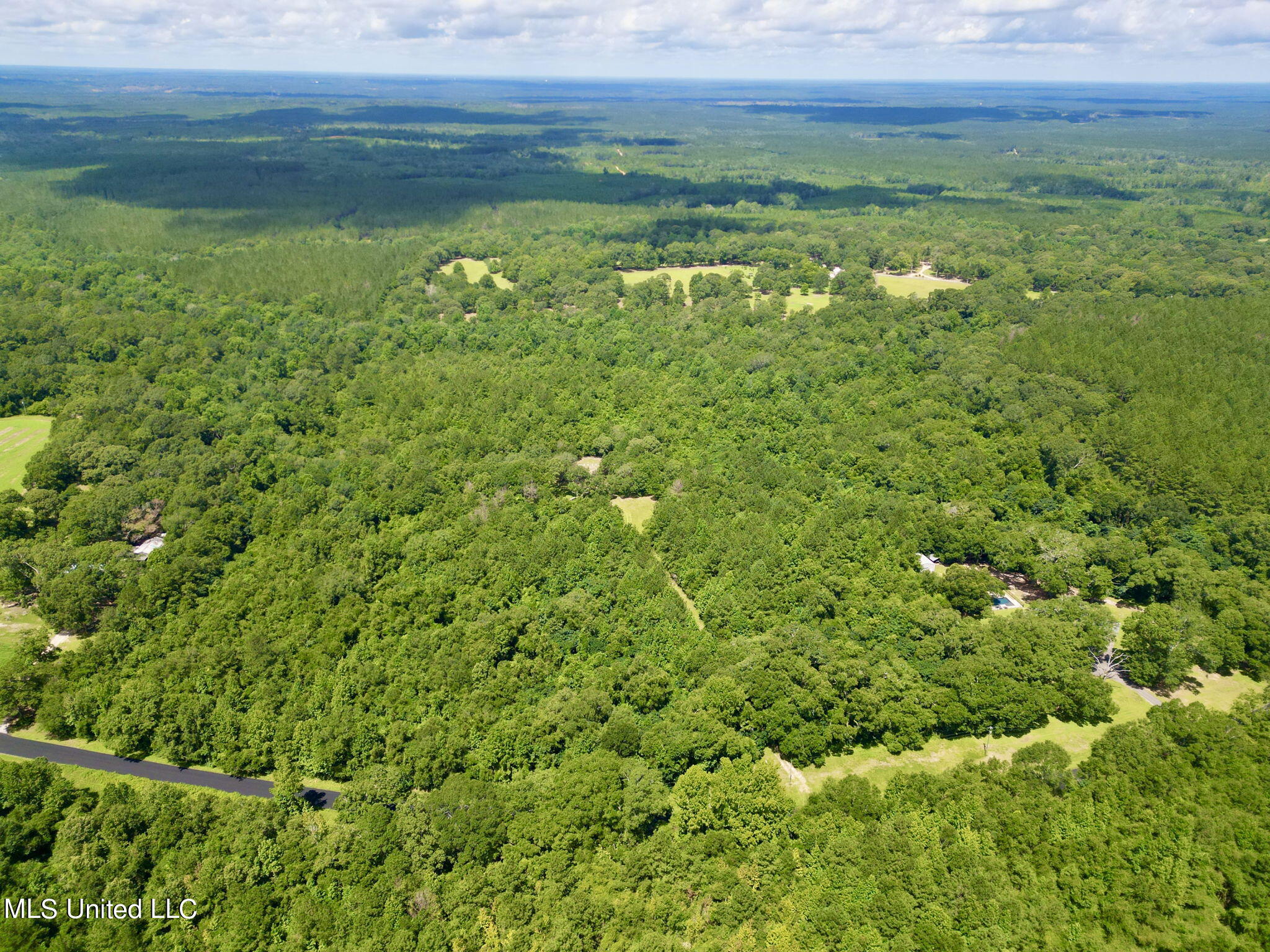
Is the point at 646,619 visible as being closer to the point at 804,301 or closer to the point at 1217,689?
the point at 1217,689

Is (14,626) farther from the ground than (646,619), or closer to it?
closer to it

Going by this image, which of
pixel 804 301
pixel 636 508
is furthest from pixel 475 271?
pixel 636 508

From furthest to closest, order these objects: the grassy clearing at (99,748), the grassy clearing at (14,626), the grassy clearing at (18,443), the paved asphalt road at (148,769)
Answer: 1. the grassy clearing at (18,443)
2. the grassy clearing at (14,626)
3. the grassy clearing at (99,748)
4. the paved asphalt road at (148,769)

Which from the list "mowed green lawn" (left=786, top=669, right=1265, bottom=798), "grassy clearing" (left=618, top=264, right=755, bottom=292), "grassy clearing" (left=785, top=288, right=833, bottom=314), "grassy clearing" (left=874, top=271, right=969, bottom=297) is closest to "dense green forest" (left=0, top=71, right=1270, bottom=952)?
"mowed green lawn" (left=786, top=669, right=1265, bottom=798)

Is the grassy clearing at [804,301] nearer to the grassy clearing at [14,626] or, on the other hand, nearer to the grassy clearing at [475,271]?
the grassy clearing at [475,271]

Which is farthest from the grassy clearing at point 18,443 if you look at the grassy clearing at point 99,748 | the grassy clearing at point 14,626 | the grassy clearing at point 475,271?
the grassy clearing at point 475,271

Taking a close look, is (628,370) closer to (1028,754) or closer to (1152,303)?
(1028,754)
